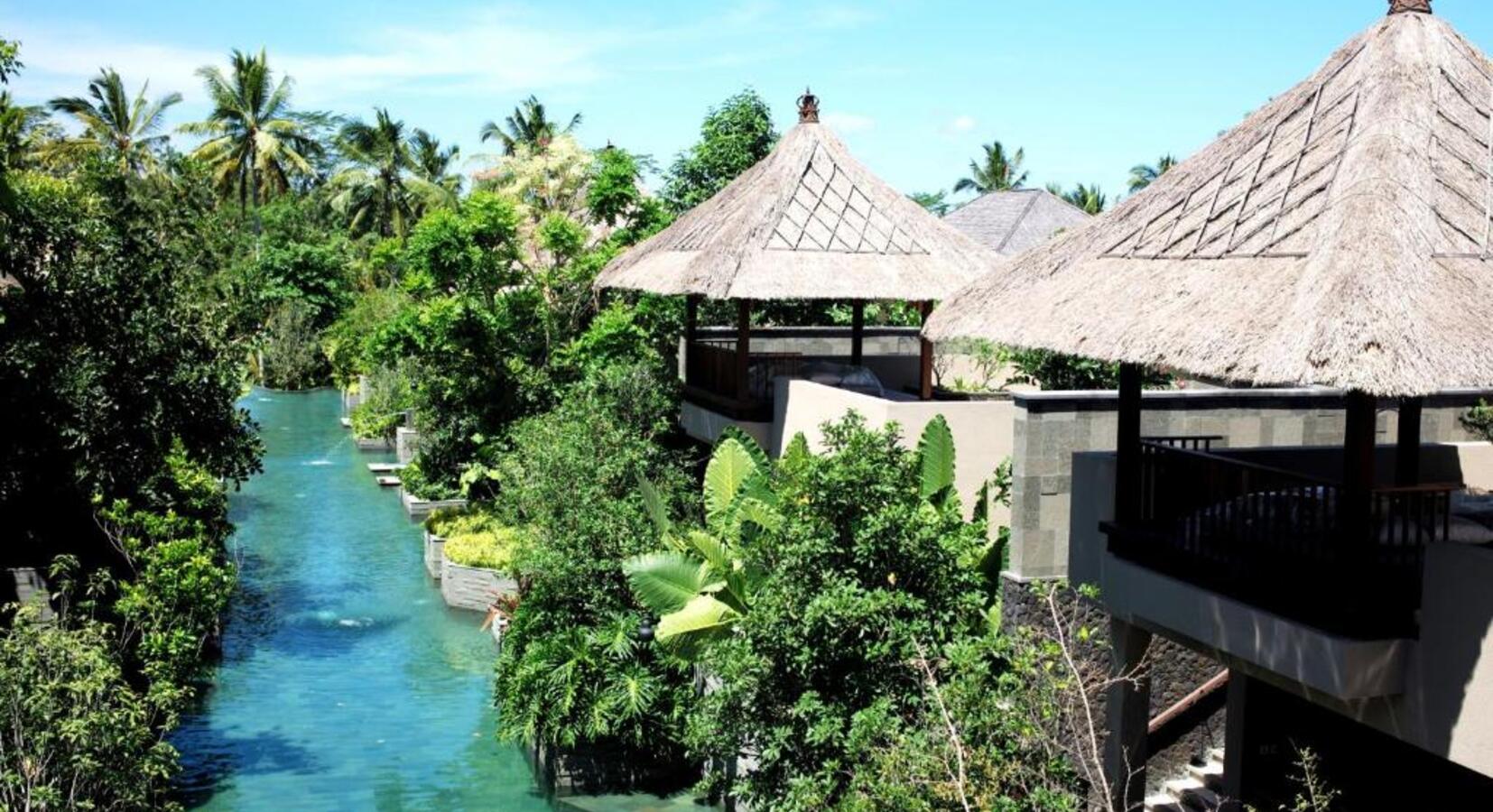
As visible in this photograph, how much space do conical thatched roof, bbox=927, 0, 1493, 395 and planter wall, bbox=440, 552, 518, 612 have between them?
481 inches

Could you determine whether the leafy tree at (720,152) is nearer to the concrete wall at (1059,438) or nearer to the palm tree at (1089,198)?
the concrete wall at (1059,438)

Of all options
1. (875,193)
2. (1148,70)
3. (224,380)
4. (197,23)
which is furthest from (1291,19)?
(197,23)

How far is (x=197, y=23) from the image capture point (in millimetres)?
27719

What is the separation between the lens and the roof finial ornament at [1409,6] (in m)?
9.73

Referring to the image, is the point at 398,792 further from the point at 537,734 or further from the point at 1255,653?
the point at 1255,653

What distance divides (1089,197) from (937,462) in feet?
150

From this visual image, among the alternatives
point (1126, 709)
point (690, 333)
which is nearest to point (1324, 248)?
point (1126, 709)

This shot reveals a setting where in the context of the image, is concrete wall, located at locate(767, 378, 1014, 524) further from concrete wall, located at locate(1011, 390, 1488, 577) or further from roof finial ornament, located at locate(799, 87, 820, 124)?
roof finial ornament, located at locate(799, 87, 820, 124)

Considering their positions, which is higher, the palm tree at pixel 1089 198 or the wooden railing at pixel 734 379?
the palm tree at pixel 1089 198

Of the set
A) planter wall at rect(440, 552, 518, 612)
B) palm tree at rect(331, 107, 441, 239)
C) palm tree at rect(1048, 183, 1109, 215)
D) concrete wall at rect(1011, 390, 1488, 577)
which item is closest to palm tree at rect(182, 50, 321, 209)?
palm tree at rect(331, 107, 441, 239)

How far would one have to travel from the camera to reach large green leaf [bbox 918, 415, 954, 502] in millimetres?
13820

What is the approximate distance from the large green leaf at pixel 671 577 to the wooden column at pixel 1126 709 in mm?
4613

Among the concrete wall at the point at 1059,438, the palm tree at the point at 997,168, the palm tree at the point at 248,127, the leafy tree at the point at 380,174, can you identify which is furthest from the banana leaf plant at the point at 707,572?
the palm tree at the point at 997,168

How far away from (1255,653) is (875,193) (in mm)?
10478
